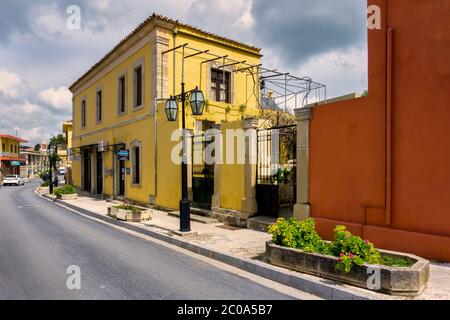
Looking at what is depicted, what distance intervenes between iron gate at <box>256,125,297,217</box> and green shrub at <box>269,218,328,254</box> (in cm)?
334

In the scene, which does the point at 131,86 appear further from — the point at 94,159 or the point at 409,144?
the point at 409,144

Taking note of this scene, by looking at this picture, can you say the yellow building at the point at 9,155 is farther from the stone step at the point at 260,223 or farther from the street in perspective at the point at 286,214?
the stone step at the point at 260,223

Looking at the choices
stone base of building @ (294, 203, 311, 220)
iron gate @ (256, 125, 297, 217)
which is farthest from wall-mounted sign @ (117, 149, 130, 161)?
stone base of building @ (294, 203, 311, 220)

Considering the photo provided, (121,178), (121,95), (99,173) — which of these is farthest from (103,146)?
(121,95)

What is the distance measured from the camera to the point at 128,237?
368 inches

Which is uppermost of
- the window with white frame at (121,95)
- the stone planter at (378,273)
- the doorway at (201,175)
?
the window with white frame at (121,95)

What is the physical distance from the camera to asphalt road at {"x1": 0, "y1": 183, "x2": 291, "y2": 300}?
4996mm

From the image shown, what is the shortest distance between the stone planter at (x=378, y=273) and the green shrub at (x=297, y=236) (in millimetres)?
361

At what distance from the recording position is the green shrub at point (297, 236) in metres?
5.94

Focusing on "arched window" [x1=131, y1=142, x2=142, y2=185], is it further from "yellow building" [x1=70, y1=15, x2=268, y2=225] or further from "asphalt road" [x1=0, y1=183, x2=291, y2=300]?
"asphalt road" [x1=0, y1=183, x2=291, y2=300]

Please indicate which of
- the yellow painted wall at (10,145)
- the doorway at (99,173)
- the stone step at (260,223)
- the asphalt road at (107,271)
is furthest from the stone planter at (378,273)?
the yellow painted wall at (10,145)

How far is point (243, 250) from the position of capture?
7.32 m

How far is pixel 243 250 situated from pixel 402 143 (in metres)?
4.05

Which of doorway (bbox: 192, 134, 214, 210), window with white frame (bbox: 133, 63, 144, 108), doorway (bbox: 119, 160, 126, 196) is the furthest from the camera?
doorway (bbox: 119, 160, 126, 196)
